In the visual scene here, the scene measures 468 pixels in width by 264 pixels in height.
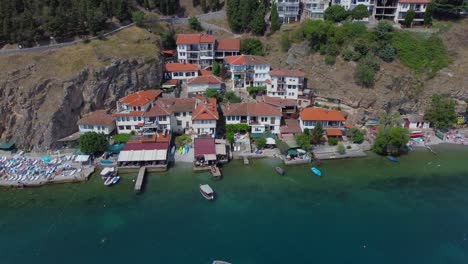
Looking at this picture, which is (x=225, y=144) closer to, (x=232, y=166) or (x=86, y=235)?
(x=232, y=166)

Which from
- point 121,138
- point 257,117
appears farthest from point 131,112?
point 257,117

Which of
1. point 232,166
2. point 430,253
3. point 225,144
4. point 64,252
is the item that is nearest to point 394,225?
point 430,253

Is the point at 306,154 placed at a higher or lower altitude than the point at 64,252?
higher

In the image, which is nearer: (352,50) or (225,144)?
(225,144)

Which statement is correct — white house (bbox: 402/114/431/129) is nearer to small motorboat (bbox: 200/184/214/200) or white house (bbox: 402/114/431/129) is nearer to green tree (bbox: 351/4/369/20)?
green tree (bbox: 351/4/369/20)

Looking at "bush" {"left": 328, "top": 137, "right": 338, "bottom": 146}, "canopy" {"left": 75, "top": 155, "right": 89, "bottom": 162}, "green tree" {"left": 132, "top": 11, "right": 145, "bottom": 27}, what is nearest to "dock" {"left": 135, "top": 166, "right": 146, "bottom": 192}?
"canopy" {"left": 75, "top": 155, "right": 89, "bottom": 162}

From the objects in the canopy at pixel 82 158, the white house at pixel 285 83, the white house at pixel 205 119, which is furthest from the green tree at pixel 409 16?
the canopy at pixel 82 158
